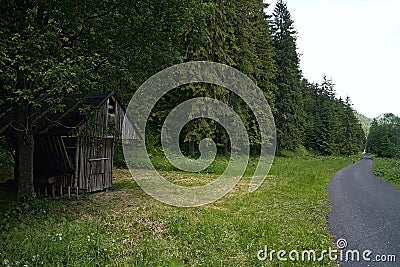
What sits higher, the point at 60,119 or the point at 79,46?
the point at 79,46

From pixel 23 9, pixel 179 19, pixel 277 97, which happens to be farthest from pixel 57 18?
pixel 277 97

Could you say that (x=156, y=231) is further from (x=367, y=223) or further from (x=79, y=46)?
(x=79, y=46)

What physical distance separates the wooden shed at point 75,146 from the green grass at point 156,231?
35.7 inches

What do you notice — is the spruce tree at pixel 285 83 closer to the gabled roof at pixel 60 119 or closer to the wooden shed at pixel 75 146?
the wooden shed at pixel 75 146

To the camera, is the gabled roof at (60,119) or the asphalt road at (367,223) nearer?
the asphalt road at (367,223)

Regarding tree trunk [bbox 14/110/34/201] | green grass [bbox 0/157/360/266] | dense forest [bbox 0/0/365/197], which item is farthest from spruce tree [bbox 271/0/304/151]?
tree trunk [bbox 14/110/34/201]

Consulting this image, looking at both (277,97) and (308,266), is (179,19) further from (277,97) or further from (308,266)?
(277,97)

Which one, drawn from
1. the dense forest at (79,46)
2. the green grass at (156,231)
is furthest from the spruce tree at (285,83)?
the dense forest at (79,46)

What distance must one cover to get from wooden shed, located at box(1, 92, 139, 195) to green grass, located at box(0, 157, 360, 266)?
0.91m

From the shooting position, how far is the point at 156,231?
24.4 ft

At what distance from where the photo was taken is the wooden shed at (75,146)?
1106cm

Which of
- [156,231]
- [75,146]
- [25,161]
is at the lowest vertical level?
[156,231]

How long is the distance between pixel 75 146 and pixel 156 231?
5.65 meters

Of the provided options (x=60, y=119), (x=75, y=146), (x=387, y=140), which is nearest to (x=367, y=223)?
(x=75, y=146)
